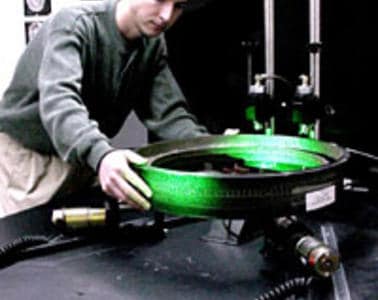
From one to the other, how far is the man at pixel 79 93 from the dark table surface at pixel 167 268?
0.20 metres

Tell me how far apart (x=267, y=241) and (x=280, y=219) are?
51 mm

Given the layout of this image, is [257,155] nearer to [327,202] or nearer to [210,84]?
[327,202]

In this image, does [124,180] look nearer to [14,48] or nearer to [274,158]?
[274,158]

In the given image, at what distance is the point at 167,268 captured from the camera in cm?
107

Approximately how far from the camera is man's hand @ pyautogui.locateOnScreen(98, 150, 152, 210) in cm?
106

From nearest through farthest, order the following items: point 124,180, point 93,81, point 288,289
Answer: point 288,289, point 124,180, point 93,81

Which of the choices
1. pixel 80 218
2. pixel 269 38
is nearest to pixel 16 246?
pixel 80 218

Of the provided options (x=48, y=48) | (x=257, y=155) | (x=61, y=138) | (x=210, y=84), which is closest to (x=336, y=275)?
(x=257, y=155)

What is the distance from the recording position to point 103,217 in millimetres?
1227

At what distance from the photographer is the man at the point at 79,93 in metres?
1.34

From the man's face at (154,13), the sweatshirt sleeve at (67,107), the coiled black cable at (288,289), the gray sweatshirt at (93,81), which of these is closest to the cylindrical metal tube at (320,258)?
the coiled black cable at (288,289)

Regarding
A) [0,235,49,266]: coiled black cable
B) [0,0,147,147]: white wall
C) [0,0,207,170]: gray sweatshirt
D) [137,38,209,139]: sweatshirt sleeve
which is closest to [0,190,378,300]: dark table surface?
[0,235,49,266]: coiled black cable

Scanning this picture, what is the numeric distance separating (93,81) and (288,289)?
34.7 inches

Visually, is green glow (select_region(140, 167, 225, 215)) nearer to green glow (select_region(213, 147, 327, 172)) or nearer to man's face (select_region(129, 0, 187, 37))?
green glow (select_region(213, 147, 327, 172))
